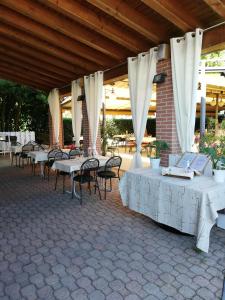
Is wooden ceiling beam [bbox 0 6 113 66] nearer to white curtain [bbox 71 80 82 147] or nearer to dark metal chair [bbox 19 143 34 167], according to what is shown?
white curtain [bbox 71 80 82 147]

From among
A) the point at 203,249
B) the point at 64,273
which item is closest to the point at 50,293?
the point at 64,273

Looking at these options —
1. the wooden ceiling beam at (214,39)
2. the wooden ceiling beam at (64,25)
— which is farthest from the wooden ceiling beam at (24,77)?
the wooden ceiling beam at (214,39)

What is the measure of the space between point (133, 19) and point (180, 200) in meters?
2.87

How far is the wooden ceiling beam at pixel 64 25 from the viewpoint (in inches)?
158

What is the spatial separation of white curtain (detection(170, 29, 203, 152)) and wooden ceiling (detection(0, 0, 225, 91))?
0.70ft

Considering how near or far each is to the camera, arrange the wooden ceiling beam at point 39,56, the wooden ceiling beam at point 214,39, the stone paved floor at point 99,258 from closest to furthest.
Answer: the stone paved floor at point 99,258 → the wooden ceiling beam at point 214,39 → the wooden ceiling beam at point 39,56

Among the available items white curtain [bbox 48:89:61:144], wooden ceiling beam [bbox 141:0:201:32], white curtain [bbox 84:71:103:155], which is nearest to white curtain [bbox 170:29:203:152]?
wooden ceiling beam [bbox 141:0:201:32]

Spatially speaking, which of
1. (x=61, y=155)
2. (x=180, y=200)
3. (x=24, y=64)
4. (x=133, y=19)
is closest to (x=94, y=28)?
(x=133, y=19)

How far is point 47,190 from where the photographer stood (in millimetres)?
5633

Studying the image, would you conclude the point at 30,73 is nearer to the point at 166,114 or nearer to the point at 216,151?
the point at 166,114

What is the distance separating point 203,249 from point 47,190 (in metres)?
3.83

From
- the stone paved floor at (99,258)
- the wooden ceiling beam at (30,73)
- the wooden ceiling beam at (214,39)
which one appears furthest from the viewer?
the wooden ceiling beam at (30,73)

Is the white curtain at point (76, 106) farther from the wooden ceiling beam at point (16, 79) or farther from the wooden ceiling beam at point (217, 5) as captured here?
the wooden ceiling beam at point (217, 5)

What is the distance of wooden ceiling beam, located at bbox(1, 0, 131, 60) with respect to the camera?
4004mm
